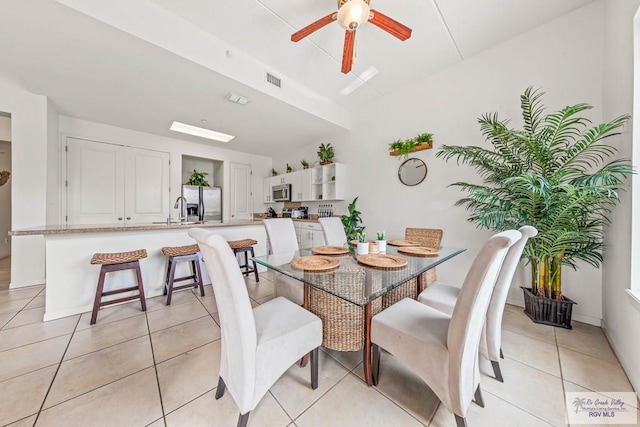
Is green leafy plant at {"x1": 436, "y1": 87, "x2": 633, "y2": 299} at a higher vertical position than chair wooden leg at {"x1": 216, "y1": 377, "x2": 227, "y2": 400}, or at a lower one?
higher

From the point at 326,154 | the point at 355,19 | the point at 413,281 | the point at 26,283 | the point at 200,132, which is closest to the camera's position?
the point at 355,19

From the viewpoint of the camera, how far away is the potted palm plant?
178 cm

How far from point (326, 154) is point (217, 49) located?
2514 millimetres

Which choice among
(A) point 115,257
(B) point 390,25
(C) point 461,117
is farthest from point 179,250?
(C) point 461,117

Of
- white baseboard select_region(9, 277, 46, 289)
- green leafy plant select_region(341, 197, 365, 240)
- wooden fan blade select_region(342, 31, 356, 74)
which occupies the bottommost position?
white baseboard select_region(9, 277, 46, 289)

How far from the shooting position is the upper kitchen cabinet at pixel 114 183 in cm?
371

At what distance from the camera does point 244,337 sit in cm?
99

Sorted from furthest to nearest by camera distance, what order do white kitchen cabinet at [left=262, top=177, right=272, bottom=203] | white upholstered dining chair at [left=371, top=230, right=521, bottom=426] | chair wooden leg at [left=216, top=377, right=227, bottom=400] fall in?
white kitchen cabinet at [left=262, top=177, right=272, bottom=203]
chair wooden leg at [left=216, top=377, right=227, bottom=400]
white upholstered dining chair at [left=371, top=230, right=521, bottom=426]

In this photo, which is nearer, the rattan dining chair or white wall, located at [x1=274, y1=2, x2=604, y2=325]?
the rattan dining chair

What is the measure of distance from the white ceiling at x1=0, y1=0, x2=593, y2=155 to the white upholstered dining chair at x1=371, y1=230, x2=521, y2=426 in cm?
240

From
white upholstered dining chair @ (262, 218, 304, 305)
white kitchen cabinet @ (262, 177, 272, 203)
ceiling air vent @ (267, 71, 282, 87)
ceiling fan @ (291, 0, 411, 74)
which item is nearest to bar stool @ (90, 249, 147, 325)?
white upholstered dining chair @ (262, 218, 304, 305)

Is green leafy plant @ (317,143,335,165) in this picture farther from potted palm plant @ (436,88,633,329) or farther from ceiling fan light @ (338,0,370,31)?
ceiling fan light @ (338,0,370,31)

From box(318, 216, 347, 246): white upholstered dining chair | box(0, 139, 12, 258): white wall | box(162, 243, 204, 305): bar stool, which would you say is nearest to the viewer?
box(162, 243, 204, 305): bar stool

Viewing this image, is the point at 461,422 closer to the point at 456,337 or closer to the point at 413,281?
the point at 456,337
